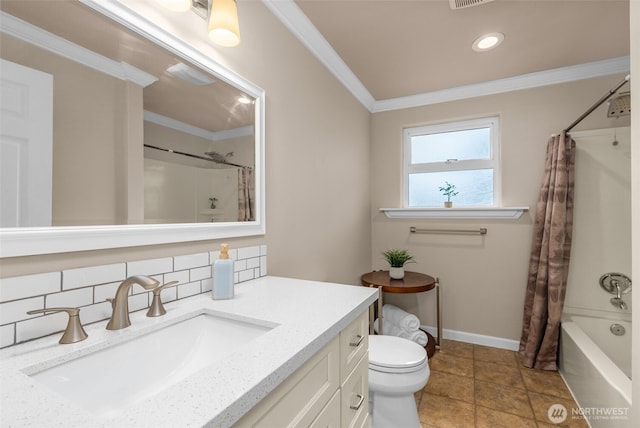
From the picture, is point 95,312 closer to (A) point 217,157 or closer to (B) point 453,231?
(A) point 217,157

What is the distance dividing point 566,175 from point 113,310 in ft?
9.08

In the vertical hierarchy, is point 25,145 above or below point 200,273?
above

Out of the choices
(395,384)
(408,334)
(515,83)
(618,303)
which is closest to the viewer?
(395,384)

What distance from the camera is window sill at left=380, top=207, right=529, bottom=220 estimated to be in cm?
244

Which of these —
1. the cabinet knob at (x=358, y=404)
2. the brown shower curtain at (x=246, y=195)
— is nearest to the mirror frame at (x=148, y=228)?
the brown shower curtain at (x=246, y=195)

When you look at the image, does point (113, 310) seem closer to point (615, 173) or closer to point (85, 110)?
point (85, 110)

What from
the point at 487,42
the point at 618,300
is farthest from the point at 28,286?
the point at 618,300

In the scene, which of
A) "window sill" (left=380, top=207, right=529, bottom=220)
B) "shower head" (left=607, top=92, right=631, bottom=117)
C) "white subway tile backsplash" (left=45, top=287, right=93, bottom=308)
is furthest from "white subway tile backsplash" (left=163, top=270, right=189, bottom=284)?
"shower head" (left=607, top=92, right=631, bottom=117)

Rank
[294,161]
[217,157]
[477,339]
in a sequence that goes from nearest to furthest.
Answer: [217,157] < [294,161] < [477,339]

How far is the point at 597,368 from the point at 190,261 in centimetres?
210

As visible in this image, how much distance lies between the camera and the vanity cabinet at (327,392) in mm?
580

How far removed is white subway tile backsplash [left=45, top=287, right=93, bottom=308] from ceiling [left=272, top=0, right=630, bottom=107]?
1464 millimetres

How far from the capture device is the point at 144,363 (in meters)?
0.74

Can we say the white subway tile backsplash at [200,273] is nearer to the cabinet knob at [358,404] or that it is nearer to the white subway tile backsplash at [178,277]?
the white subway tile backsplash at [178,277]
